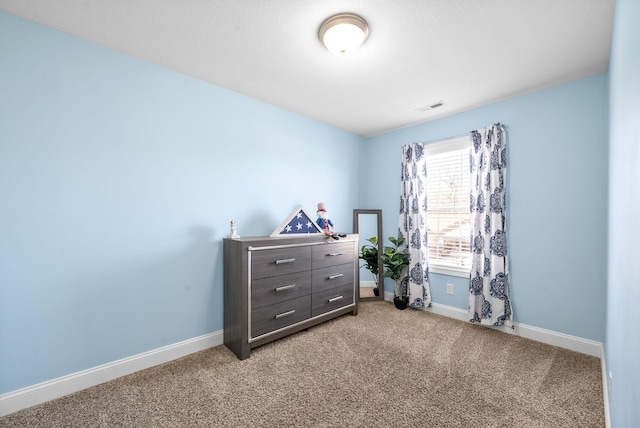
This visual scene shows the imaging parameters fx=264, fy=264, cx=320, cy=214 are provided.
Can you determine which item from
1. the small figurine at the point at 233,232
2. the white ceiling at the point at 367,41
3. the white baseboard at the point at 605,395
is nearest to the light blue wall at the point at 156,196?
the small figurine at the point at 233,232

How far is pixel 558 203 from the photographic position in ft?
7.96

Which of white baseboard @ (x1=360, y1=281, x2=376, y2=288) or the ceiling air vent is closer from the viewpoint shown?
the ceiling air vent

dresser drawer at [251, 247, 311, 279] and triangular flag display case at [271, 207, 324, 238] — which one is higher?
triangular flag display case at [271, 207, 324, 238]

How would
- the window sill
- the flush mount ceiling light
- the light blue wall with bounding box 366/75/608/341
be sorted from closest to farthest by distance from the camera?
the flush mount ceiling light, the light blue wall with bounding box 366/75/608/341, the window sill

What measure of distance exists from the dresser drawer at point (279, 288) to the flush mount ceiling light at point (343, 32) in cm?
191

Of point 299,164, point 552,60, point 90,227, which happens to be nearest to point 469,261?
point 552,60

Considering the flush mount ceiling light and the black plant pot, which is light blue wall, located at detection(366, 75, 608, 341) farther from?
the flush mount ceiling light

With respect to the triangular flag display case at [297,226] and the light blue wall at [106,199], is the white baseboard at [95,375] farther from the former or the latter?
the triangular flag display case at [297,226]

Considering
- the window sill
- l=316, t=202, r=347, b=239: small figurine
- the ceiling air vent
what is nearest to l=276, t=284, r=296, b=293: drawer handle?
l=316, t=202, r=347, b=239: small figurine

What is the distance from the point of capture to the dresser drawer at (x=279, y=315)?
231cm

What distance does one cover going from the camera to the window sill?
306cm

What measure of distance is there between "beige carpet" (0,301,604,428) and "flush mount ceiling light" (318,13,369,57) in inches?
92.0

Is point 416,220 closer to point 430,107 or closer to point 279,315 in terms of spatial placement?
point 430,107

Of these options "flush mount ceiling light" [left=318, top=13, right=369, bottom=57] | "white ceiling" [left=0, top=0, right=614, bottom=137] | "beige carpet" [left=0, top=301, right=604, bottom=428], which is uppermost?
"white ceiling" [left=0, top=0, right=614, bottom=137]
